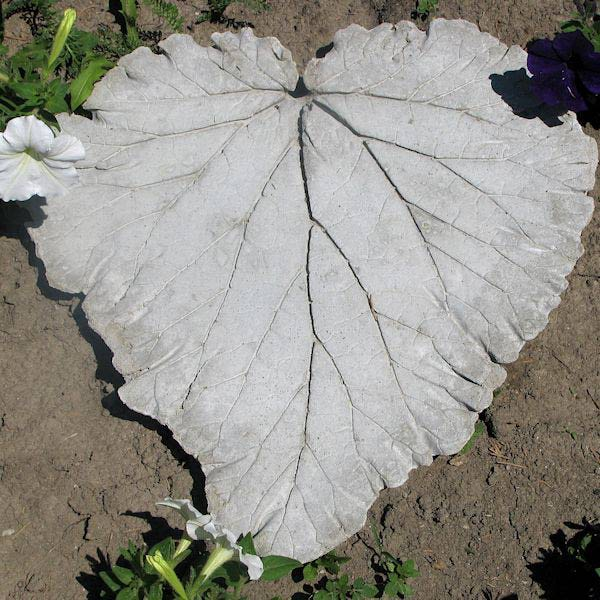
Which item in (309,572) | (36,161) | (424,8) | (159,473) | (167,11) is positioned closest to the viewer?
(36,161)

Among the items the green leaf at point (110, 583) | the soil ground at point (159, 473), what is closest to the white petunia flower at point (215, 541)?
the green leaf at point (110, 583)

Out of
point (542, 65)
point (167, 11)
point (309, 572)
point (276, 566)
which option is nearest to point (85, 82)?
point (167, 11)

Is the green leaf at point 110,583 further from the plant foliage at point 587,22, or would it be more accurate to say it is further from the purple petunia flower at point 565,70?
the plant foliage at point 587,22

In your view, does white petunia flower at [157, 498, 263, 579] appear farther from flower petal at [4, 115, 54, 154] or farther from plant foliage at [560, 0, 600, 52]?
plant foliage at [560, 0, 600, 52]

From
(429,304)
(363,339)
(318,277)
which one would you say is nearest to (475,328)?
(429,304)

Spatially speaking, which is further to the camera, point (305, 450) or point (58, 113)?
point (58, 113)

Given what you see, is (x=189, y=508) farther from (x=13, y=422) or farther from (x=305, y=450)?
(x=13, y=422)

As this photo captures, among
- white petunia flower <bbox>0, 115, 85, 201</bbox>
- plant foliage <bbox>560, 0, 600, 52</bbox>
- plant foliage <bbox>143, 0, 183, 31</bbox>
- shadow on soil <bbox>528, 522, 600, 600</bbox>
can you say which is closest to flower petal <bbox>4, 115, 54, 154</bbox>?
white petunia flower <bbox>0, 115, 85, 201</bbox>

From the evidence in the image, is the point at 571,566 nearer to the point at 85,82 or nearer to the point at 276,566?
the point at 276,566
